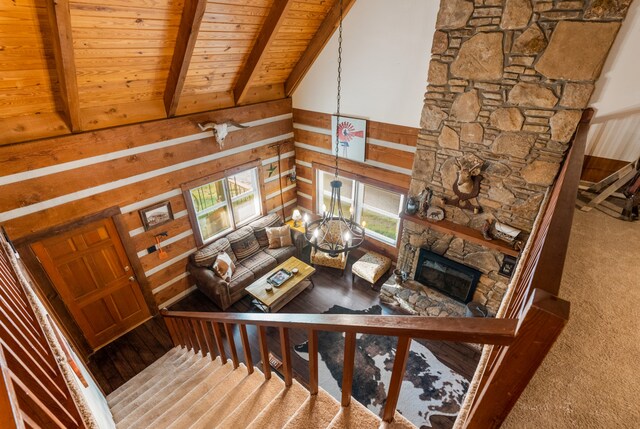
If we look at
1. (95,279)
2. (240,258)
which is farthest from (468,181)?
(95,279)

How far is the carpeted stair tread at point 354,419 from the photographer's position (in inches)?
58.9

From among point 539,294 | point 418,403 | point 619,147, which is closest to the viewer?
point 539,294

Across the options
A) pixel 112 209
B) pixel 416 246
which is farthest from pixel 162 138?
pixel 416 246

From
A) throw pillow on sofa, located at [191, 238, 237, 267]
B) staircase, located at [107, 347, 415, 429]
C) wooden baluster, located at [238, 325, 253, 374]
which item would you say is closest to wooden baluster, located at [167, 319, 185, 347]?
staircase, located at [107, 347, 415, 429]

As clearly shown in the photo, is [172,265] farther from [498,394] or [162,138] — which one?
[498,394]

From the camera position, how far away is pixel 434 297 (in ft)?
16.0

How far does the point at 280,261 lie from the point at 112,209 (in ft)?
9.79

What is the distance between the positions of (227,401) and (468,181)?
3669mm

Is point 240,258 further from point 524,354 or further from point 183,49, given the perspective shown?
point 524,354

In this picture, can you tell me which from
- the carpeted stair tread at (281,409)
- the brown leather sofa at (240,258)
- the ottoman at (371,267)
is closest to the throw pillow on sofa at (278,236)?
the brown leather sofa at (240,258)

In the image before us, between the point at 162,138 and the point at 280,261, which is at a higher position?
the point at 162,138

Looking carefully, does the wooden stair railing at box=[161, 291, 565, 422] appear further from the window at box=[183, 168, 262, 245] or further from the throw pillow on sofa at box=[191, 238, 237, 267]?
the window at box=[183, 168, 262, 245]

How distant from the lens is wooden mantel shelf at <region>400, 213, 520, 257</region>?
3861mm

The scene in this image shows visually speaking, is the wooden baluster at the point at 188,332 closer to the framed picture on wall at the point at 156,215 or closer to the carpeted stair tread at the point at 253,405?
the framed picture on wall at the point at 156,215
